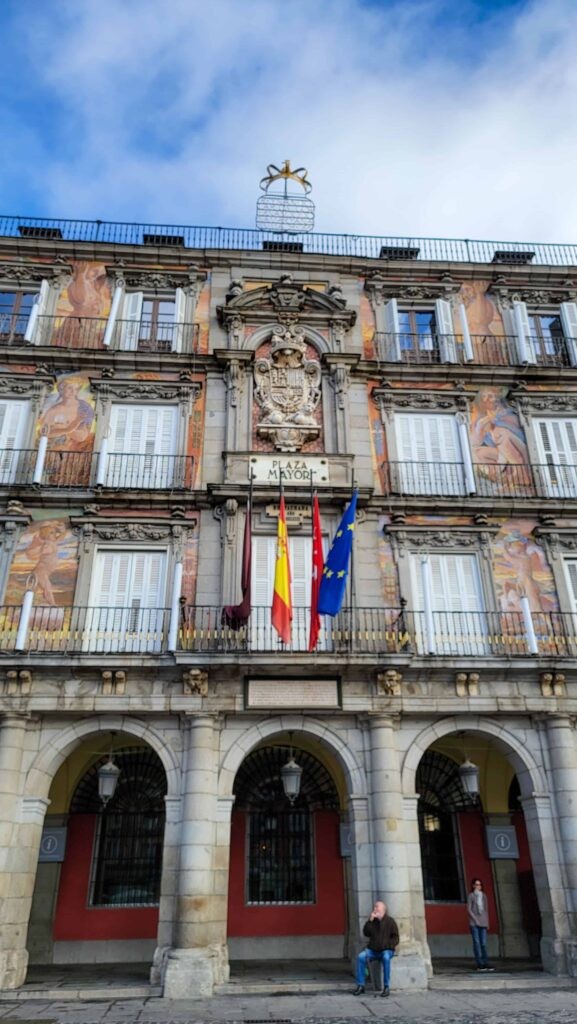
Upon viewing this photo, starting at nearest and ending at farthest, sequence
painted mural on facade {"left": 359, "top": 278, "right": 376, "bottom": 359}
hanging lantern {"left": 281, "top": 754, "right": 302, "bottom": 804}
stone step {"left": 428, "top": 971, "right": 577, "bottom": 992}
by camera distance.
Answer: stone step {"left": 428, "top": 971, "right": 577, "bottom": 992}
hanging lantern {"left": 281, "top": 754, "right": 302, "bottom": 804}
painted mural on facade {"left": 359, "top": 278, "right": 376, "bottom": 359}

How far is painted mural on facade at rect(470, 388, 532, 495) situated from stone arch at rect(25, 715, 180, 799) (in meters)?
9.19

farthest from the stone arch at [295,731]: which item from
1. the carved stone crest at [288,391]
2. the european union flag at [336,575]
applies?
the carved stone crest at [288,391]

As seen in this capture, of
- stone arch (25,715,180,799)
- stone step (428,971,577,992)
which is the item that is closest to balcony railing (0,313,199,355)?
stone arch (25,715,180,799)

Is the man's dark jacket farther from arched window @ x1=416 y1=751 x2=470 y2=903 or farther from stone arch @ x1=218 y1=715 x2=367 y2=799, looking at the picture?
arched window @ x1=416 y1=751 x2=470 y2=903

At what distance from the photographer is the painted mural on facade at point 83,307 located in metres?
17.3

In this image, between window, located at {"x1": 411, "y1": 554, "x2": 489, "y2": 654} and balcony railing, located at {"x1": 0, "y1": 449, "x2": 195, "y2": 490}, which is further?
balcony railing, located at {"x1": 0, "y1": 449, "x2": 195, "y2": 490}

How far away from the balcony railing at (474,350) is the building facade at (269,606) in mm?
88

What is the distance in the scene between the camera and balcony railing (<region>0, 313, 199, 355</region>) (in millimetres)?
17250

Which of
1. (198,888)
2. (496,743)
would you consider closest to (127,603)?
(198,888)

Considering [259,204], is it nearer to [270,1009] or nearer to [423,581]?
[423,581]

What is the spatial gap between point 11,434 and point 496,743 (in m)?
12.4

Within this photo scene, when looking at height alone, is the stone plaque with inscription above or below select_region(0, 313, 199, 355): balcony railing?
below

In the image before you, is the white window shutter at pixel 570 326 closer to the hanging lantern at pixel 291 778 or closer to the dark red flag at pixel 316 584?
the dark red flag at pixel 316 584

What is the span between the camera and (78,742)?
13164 millimetres
